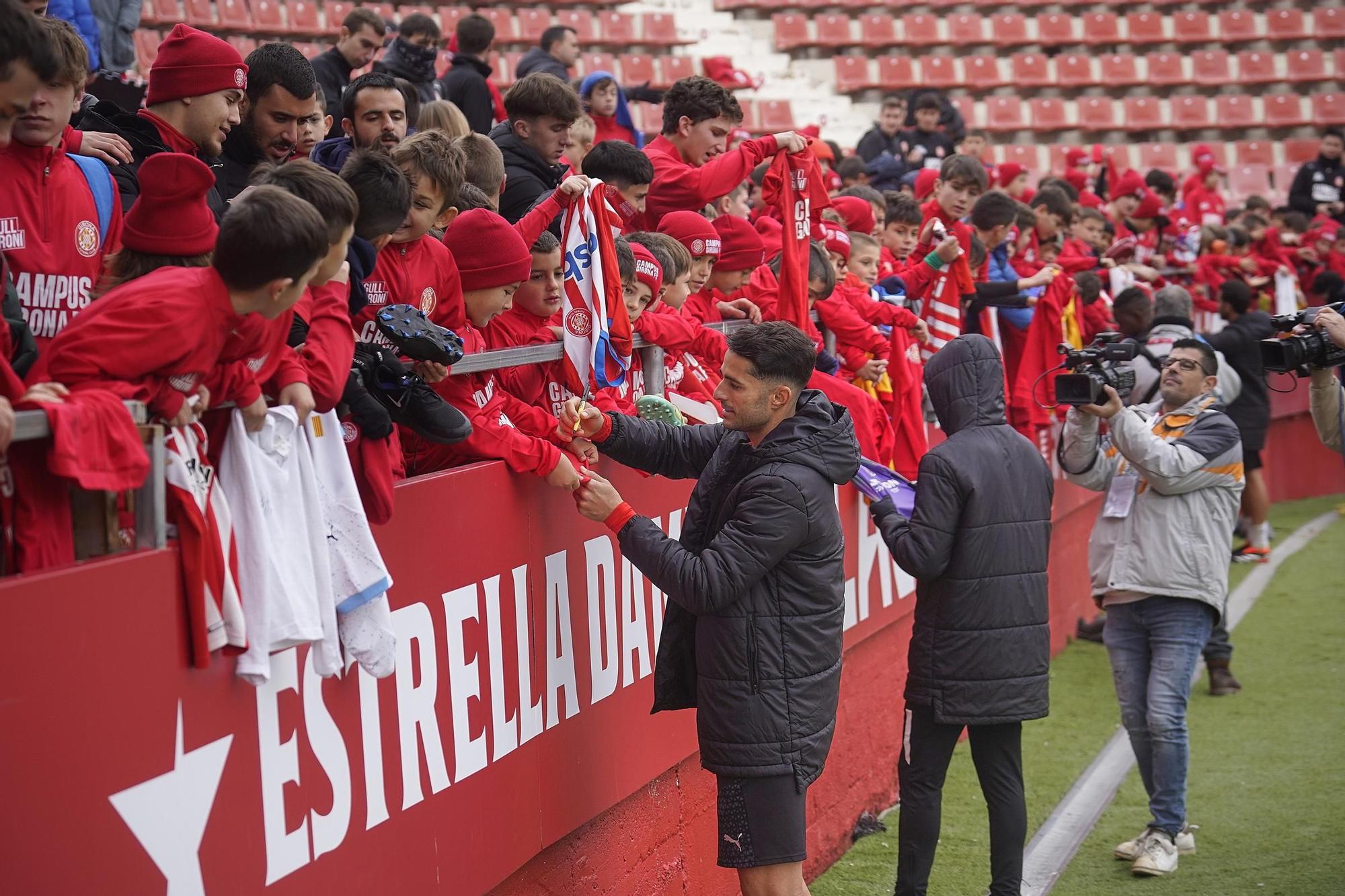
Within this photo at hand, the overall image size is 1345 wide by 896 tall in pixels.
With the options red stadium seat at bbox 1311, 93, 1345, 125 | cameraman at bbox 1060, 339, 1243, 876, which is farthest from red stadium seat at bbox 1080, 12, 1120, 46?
cameraman at bbox 1060, 339, 1243, 876

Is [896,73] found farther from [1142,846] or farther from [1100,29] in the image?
[1142,846]

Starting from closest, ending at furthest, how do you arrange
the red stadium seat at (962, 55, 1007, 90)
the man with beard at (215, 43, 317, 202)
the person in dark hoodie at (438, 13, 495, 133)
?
the man with beard at (215, 43, 317, 202), the person in dark hoodie at (438, 13, 495, 133), the red stadium seat at (962, 55, 1007, 90)

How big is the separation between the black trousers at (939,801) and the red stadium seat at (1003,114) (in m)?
17.9

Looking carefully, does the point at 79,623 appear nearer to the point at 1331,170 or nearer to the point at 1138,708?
the point at 1138,708

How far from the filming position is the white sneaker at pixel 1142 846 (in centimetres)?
617

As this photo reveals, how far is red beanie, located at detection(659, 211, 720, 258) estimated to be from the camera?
224 inches

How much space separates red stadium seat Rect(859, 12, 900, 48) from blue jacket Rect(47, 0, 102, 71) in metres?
16.6

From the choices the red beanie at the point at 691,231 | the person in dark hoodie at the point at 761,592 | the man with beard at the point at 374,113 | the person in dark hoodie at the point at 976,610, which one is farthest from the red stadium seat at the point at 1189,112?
the person in dark hoodie at the point at 761,592

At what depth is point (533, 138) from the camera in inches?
229

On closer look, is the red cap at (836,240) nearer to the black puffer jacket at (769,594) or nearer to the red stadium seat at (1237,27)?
the black puffer jacket at (769,594)

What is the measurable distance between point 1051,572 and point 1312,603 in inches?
105

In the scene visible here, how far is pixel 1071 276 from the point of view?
9.82 meters

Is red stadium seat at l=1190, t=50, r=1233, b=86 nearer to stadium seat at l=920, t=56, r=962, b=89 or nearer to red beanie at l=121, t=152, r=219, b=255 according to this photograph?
stadium seat at l=920, t=56, r=962, b=89

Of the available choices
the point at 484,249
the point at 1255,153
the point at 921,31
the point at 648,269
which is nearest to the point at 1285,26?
the point at 1255,153
